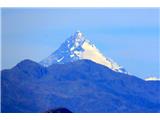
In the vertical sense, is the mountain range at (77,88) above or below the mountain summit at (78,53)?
below

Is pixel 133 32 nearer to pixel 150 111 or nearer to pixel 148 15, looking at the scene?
pixel 148 15

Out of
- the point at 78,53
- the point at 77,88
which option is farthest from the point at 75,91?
the point at 78,53

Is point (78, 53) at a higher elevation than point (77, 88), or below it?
higher

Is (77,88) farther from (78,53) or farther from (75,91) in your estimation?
(78,53)

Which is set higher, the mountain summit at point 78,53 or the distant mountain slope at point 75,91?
the mountain summit at point 78,53
